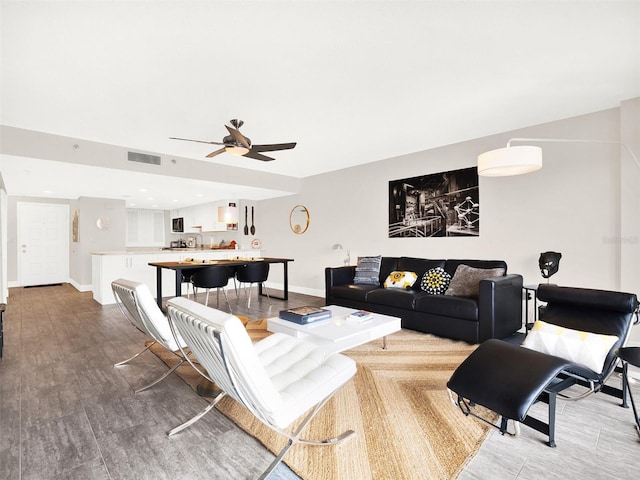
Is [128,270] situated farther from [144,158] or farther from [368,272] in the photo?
[368,272]

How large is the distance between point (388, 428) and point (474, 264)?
9.06 ft

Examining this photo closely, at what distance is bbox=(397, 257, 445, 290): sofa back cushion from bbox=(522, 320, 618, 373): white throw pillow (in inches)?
82.5

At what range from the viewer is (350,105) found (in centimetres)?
345

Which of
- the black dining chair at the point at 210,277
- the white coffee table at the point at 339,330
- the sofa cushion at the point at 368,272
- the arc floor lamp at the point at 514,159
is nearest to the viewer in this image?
the white coffee table at the point at 339,330

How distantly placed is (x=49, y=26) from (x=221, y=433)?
2852mm

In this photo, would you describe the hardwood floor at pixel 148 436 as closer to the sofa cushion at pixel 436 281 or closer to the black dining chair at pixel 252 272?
the sofa cushion at pixel 436 281

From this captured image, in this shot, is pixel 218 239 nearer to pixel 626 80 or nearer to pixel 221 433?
pixel 221 433

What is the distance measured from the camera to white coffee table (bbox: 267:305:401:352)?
8.58 ft

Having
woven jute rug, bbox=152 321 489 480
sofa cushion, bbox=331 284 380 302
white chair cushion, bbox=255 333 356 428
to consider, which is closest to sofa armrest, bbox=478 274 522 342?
woven jute rug, bbox=152 321 489 480

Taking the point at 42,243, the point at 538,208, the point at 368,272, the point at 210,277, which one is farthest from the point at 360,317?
the point at 42,243

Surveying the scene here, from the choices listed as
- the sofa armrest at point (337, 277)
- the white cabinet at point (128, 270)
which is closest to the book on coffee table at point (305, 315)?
the sofa armrest at point (337, 277)

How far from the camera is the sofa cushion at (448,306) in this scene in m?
3.44

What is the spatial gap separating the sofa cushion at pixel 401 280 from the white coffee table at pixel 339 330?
1300 mm

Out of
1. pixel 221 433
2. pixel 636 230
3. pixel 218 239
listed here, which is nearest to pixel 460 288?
pixel 636 230
